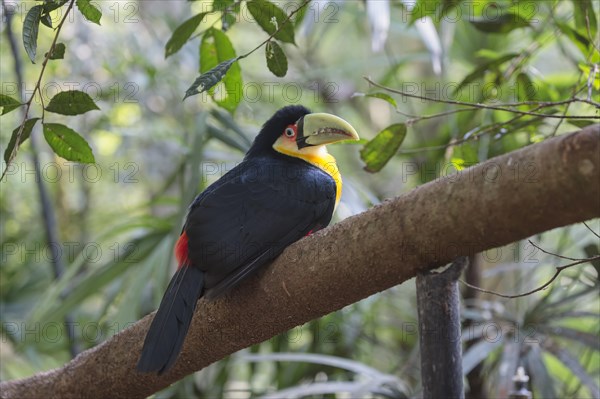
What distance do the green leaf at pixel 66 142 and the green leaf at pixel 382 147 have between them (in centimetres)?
77

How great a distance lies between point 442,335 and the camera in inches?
59.5

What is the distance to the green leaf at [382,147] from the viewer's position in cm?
203

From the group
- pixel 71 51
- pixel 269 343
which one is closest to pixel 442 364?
pixel 269 343

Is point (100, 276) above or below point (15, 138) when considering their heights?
below

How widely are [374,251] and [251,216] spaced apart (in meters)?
0.61

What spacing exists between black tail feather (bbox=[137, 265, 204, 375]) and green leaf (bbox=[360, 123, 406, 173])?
1.92ft

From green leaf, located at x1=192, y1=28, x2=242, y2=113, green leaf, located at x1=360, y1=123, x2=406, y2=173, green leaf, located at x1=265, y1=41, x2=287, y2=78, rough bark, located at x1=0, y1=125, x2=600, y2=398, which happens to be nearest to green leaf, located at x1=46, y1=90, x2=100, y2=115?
green leaf, located at x1=192, y1=28, x2=242, y2=113

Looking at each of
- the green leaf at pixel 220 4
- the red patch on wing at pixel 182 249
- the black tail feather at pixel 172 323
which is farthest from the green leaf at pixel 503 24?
the black tail feather at pixel 172 323

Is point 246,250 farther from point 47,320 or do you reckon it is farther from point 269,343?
point 269,343

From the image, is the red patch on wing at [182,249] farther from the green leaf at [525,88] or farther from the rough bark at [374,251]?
the green leaf at [525,88]

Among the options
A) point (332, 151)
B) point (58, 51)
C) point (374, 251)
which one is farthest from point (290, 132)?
point (332, 151)

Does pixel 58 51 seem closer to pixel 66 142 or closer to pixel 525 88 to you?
→ pixel 66 142

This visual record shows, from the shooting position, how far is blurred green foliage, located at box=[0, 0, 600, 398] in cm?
220

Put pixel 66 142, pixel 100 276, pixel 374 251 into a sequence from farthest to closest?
pixel 100 276, pixel 66 142, pixel 374 251
